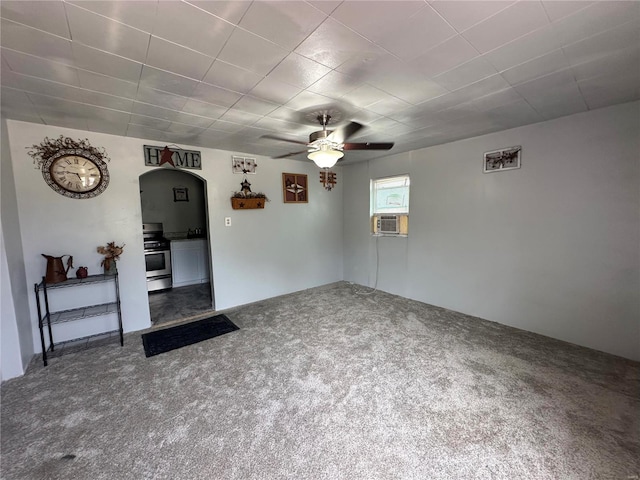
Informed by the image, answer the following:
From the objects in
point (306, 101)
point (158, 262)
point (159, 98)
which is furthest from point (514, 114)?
point (158, 262)

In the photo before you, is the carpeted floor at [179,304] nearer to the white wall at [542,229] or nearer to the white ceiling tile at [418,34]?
the white wall at [542,229]

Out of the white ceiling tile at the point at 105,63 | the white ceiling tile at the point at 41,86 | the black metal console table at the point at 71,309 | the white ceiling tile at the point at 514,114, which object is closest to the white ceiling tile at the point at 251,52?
the white ceiling tile at the point at 105,63

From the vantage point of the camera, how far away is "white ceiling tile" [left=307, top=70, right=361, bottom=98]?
1.84m

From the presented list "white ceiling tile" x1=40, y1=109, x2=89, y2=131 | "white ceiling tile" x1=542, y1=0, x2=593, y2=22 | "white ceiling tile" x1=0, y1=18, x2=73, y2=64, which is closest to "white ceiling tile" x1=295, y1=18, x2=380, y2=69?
"white ceiling tile" x1=542, y1=0, x2=593, y2=22

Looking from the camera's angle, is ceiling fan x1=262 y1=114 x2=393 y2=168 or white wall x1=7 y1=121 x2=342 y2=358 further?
white wall x1=7 y1=121 x2=342 y2=358

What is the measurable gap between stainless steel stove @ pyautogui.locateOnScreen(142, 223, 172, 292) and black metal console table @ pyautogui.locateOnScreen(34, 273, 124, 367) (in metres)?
1.73

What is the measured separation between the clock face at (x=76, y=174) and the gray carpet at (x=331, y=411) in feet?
5.80

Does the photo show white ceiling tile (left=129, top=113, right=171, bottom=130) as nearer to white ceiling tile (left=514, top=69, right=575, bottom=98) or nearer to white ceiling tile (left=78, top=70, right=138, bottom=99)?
white ceiling tile (left=78, top=70, right=138, bottom=99)

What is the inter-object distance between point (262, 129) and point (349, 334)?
8.41ft

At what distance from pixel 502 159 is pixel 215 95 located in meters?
3.23

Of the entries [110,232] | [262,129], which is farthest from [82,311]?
[262,129]

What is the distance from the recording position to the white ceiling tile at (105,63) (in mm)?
1514

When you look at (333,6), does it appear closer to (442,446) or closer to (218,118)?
(218,118)

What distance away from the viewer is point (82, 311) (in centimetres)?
297
